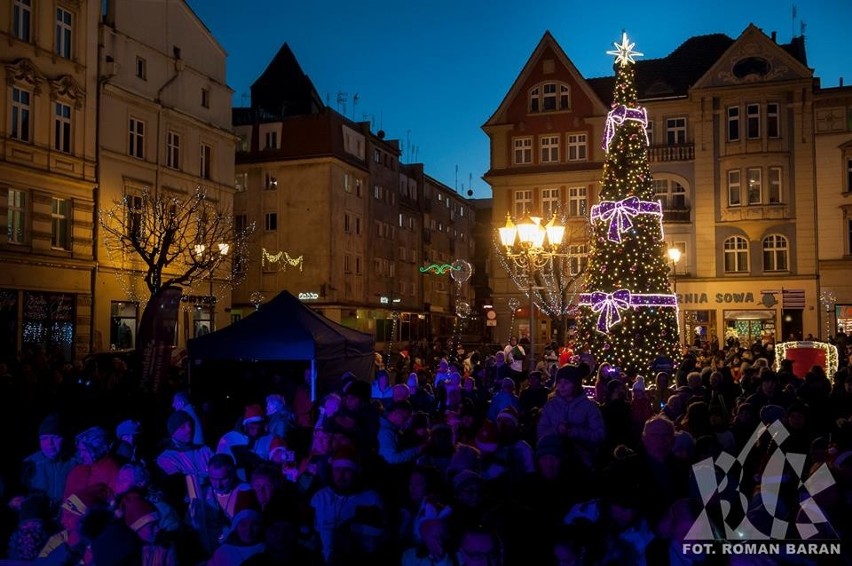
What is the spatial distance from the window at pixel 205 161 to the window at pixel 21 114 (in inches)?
374

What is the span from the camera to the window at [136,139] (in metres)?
30.4

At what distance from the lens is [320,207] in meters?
45.8

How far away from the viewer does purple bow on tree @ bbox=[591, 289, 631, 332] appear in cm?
2016

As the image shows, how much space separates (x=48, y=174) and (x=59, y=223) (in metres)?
1.81

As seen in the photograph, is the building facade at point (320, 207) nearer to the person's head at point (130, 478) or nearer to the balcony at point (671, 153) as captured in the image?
the balcony at point (671, 153)

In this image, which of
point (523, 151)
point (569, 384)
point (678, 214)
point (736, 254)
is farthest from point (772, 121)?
point (569, 384)

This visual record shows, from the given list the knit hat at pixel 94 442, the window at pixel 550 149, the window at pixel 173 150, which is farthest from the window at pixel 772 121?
the knit hat at pixel 94 442

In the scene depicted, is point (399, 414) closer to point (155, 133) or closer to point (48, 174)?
point (48, 174)

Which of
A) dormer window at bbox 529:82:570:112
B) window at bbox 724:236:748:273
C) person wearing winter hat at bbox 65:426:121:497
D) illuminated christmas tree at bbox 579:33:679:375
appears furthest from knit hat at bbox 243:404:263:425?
dormer window at bbox 529:82:570:112

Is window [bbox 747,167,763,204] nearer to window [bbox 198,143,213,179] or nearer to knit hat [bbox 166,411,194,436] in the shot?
window [bbox 198,143,213,179]

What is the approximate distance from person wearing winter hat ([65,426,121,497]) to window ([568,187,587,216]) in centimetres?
3515

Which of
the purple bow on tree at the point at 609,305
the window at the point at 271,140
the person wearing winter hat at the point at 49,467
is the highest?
the window at the point at 271,140

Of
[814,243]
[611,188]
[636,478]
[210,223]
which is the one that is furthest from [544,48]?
[636,478]

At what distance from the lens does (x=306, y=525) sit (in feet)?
18.9
